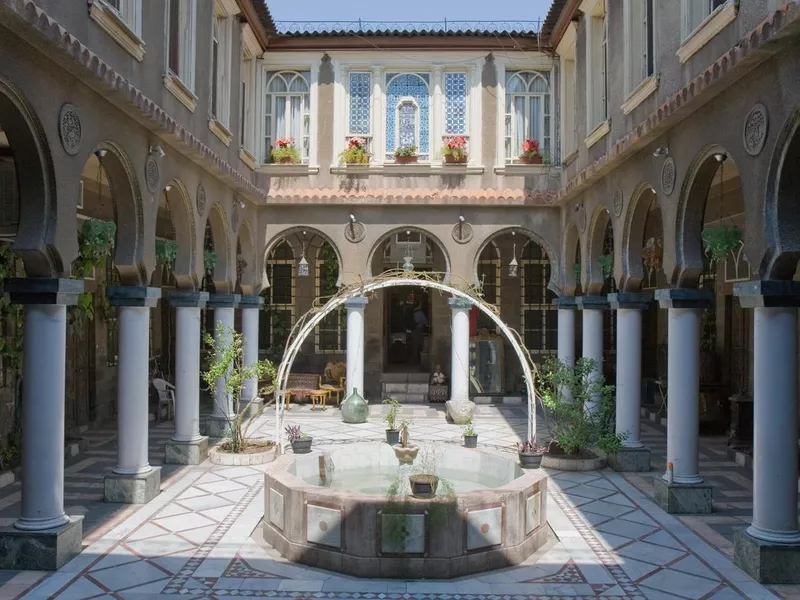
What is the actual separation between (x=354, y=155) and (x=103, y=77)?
9347 mm

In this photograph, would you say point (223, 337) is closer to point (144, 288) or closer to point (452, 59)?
point (144, 288)

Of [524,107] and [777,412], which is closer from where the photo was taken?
[777,412]

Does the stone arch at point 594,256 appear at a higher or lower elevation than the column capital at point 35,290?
higher

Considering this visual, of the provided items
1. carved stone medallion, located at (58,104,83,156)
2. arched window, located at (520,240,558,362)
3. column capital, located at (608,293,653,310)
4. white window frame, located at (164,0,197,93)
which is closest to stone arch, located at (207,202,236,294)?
white window frame, located at (164,0,197,93)

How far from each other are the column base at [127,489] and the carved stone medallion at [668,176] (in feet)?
25.8

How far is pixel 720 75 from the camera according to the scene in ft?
24.2

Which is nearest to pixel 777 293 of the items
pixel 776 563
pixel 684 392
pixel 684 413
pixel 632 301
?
pixel 776 563

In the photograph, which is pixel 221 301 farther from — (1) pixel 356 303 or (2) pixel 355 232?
(2) pixel 355 232

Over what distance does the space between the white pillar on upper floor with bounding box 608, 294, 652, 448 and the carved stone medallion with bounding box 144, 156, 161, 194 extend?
712cm

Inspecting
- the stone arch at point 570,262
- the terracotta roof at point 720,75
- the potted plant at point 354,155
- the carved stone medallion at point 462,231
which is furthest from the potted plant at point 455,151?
the terracotta roof at point 720,75

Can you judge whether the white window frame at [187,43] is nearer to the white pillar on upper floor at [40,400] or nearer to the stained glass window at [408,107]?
the white pillar on upper floor at [40,400]

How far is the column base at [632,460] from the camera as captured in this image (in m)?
11.8

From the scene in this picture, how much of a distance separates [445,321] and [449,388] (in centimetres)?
192

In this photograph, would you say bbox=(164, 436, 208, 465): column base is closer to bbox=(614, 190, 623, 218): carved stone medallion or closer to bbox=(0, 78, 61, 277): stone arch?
bbox=(0, 78, 61, 277): stone arch
